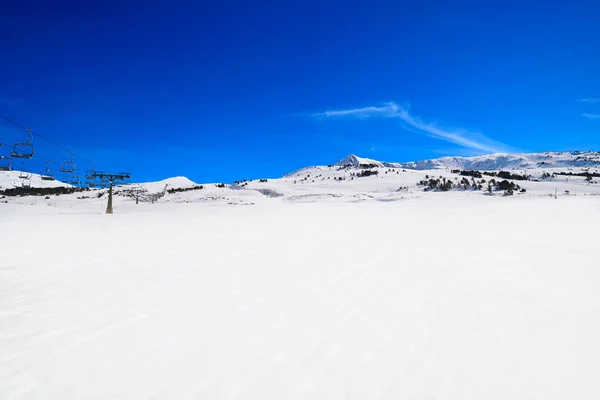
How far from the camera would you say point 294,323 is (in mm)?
5172

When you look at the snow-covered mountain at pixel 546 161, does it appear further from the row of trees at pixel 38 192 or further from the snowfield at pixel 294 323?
the row of trees at pixel 38 192

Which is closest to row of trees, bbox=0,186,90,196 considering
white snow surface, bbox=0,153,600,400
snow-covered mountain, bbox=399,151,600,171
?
white snow surface, bbox=0,153,600,400

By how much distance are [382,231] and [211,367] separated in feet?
41.3

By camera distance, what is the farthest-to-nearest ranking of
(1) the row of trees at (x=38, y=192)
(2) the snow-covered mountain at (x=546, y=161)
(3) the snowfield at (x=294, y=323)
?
(2) the snow-covered mountain at (x=546, y=161) < (1) the row of trees at (x=38, y=192) < (3) the snowfield at (x=294, y=323)

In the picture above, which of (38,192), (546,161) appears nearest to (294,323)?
(38,192)

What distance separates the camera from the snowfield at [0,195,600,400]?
3635 mm

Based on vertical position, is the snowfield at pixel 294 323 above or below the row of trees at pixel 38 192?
below

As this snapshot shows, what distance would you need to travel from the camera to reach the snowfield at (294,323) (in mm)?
3635

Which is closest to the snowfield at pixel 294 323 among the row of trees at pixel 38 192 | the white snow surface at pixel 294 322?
the white snow surface at pixel 294 322

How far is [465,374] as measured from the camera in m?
3.84

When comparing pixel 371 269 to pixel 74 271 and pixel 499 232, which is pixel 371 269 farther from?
pixel 499 232

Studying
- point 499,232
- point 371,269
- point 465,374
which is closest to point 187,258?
point 371,269

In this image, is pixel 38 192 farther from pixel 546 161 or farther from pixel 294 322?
pixel 546 161

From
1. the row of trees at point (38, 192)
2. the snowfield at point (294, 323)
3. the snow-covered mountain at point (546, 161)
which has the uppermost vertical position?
the snow-covered mountain at point (546, 161)
